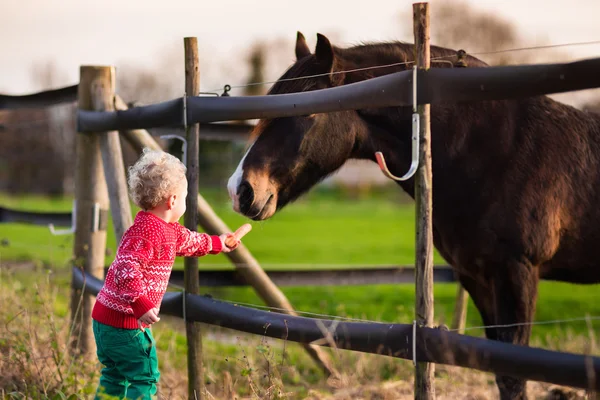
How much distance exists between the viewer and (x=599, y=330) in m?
8.98

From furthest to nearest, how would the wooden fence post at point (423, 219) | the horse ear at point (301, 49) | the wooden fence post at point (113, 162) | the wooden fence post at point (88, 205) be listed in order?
the wooden fence post at point (88, 205) → the wooden fence post at point (113, 162) → the horse ear at point (301, 49) → the wooden fence post at point (423, 219)

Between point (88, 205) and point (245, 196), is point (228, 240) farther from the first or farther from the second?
point (88, 205)

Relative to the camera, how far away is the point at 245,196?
3.70 meters

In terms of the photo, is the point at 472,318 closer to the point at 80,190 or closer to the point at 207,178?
the point at 80,190

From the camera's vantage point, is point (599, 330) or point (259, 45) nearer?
point (599, 330)

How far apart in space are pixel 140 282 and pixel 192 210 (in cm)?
102

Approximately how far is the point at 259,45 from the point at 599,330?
1304 inches

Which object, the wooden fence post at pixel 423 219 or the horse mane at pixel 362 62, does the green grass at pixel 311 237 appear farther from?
the wooden fence post at pixel 423 219

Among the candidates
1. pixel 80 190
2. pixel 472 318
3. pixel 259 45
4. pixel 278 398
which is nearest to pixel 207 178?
pixel 259 45

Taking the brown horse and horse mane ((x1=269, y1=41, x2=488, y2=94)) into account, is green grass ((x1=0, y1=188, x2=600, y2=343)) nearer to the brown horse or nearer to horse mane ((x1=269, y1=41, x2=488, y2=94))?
the brown horse

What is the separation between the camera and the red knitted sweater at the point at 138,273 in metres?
3.18

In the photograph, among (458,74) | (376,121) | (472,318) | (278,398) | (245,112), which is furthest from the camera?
(472,318)

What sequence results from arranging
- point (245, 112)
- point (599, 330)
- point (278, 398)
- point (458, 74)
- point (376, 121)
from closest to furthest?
point (458, 74)
point (278, 398)
point (245, 112)
point (376, 121)
point (599, 330)

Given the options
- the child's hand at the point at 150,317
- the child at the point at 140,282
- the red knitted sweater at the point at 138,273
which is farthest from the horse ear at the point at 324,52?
the child's hand at the point at 150,317
